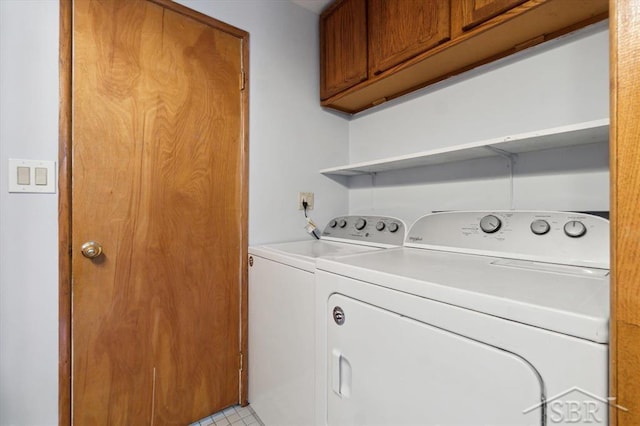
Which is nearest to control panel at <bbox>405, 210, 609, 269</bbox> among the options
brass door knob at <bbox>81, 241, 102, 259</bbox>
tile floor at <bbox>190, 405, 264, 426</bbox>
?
tile floor at <bbox>190, 405, 264, 426</bbox>

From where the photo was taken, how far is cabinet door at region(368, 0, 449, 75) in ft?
4.07

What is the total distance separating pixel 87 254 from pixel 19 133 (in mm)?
504

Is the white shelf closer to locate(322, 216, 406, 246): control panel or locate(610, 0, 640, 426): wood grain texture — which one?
locate(322, 216, 406, 246): control panel

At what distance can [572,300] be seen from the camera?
555mm

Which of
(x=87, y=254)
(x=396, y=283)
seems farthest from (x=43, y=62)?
(x=396, y=283)

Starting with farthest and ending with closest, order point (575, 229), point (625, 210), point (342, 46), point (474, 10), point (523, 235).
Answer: point (342, 46) → point (474, 10) → point (523, 235) → point (575, 229) → point (625, 210)

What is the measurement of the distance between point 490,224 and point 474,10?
0.84 metres

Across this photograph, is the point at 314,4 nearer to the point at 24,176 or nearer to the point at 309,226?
the point at 309,226

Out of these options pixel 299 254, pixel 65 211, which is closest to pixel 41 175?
pixel 65 211

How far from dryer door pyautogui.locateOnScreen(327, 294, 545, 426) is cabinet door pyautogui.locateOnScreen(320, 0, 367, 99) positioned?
1.30 meters

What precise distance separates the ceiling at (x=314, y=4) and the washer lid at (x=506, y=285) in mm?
1653

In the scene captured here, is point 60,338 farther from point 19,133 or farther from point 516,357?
point 516,357

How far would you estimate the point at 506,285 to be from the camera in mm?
665

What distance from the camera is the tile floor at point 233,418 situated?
4.75 ft
